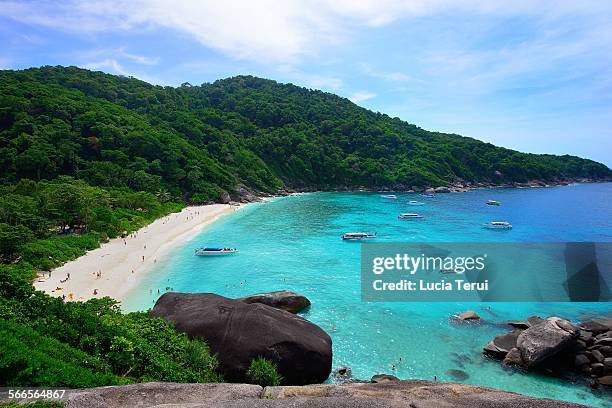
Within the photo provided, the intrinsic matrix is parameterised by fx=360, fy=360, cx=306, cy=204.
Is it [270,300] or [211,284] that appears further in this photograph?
[211,284]

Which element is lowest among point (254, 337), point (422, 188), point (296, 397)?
point (254, 337)

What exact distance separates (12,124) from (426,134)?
6122 inches

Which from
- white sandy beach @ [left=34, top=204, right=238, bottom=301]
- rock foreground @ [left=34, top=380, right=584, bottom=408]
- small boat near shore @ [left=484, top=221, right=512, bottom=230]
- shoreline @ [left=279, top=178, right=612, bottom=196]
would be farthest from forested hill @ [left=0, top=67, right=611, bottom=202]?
rock foreground @ [left=34, top=380, right=584, bottom=408]

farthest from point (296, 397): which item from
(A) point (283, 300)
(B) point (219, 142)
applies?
(B) point (219, 142)

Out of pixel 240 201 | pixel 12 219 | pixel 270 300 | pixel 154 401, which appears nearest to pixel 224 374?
pixel 154 401

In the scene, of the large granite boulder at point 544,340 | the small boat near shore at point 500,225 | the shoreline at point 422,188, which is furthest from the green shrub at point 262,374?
the shoreline at point 422,188

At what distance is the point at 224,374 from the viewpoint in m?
15.9

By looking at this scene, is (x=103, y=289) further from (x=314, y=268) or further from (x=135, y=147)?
(x=135, y=147)

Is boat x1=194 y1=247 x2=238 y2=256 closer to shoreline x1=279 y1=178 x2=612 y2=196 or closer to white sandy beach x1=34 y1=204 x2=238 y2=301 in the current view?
white sandy beach x1=34 y1=204 x2=238 y2=301

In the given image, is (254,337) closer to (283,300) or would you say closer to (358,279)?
(283,300)

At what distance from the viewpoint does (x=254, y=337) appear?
16.8 m

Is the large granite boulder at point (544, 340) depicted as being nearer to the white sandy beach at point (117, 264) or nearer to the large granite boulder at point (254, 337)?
the large granite boulder at point (254, 337)

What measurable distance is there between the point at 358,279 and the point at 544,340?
18770 mm

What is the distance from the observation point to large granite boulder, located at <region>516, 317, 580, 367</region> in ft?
61.8
